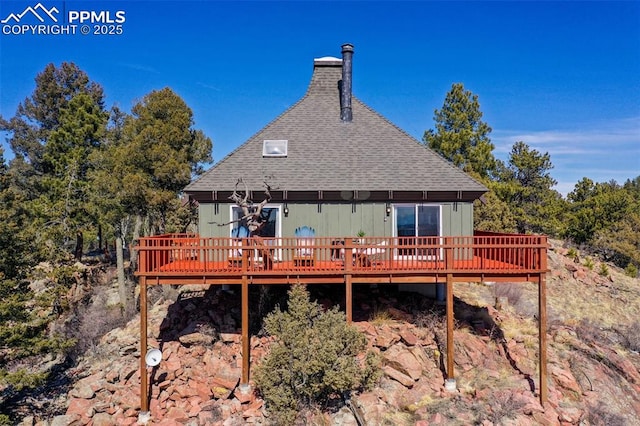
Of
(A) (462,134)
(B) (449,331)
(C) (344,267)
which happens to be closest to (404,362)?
(B) (449,331)

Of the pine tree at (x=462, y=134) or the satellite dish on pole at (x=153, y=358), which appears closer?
the satellite dish on pole at (x=153, y=358)

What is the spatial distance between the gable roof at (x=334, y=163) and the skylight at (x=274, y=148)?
177mm

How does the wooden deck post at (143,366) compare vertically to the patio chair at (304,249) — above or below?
below

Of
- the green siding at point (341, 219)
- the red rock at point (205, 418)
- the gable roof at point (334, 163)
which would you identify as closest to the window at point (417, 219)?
the green siding at point (341, 219)

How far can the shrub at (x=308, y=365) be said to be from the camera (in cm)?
914

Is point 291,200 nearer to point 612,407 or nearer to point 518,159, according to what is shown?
point 612,407

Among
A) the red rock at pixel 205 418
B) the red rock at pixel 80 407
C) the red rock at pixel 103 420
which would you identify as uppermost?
the red rock at pixel 205 418

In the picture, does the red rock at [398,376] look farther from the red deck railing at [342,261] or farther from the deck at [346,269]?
the red deck railing at [342,261]

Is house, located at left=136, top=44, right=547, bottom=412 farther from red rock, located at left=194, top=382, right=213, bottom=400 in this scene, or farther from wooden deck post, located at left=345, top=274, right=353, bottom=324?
red rock, located at left=194, top=382, right=213, bottom=400

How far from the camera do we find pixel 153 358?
10.4 m

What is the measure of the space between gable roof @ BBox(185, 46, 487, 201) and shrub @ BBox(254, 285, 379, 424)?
15.1ft

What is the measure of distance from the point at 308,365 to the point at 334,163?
23.7ft

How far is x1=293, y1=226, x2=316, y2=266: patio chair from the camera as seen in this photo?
10.8m

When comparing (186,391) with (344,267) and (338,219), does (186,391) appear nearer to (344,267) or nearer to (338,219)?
(344,267)
